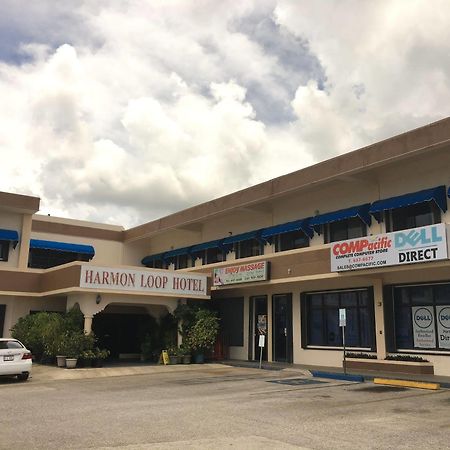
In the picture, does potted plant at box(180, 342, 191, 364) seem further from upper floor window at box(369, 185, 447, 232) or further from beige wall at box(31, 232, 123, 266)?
upper floor window at box(369, 185, 447, 232)

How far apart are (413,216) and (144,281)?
11.3 meters

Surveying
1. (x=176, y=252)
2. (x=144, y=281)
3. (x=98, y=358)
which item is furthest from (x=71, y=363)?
(x=176, y=252)

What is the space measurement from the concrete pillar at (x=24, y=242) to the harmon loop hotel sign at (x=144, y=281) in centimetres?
749

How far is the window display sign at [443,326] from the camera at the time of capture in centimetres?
1797

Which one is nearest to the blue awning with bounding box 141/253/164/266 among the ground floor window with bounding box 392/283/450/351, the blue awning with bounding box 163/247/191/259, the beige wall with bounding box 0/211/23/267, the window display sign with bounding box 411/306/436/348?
the blue awning with bounding box 163/247/191/259

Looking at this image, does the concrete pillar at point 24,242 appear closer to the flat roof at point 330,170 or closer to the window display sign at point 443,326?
the flat roof at point 330,170

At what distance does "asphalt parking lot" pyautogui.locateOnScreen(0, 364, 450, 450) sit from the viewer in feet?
26.1

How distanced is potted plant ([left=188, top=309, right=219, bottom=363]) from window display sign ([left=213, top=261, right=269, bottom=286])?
5.68 ft

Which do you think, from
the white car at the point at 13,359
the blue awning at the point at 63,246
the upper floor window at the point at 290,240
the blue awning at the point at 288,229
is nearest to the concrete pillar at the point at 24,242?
the blue awning at the point at 63,246

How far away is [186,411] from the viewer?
10.7 meters

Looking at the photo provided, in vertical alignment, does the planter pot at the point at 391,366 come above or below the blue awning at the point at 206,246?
below

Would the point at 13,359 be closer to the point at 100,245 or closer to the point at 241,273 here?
the point at 241,273

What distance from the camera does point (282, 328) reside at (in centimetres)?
2400

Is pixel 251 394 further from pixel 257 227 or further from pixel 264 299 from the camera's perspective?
pixel 257 227
